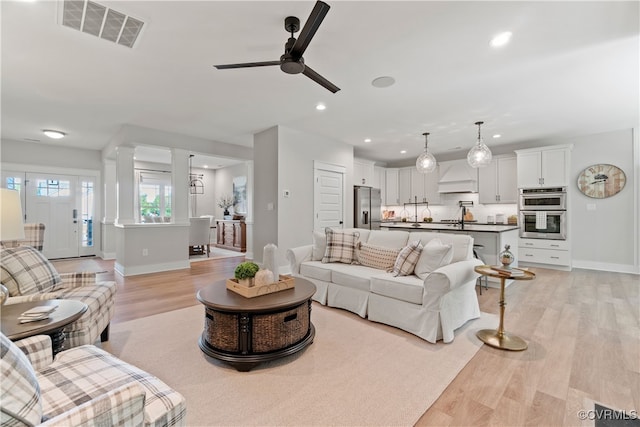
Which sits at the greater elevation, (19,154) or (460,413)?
(19,154)

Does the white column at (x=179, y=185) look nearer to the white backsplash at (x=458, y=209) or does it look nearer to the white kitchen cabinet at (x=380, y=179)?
the white kitchen cabinet at (x=380, y=179)

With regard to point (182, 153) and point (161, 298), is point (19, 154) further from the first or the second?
point (161, 298)

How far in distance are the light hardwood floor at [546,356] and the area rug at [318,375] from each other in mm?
169

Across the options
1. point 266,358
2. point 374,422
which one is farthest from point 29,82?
point 374,422

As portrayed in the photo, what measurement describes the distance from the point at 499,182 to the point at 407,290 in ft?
17.5

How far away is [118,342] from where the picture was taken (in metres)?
2.50

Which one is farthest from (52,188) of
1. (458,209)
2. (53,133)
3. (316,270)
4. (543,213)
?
(543,213)

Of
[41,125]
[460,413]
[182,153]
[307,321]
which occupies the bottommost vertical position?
[460,413]

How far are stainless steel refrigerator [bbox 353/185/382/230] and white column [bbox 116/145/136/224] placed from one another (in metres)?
4.50

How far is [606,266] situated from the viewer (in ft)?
18.0

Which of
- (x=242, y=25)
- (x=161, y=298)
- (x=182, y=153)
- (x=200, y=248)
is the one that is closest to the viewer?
(x=242, y=25)

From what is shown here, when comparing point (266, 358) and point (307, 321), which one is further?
point (307, 321)

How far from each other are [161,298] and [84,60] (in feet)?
9.14

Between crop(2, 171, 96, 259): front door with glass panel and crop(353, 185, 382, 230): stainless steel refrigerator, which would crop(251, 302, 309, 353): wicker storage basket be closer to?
crop(353, 185, 382, 230): stainless steel refrigerator
